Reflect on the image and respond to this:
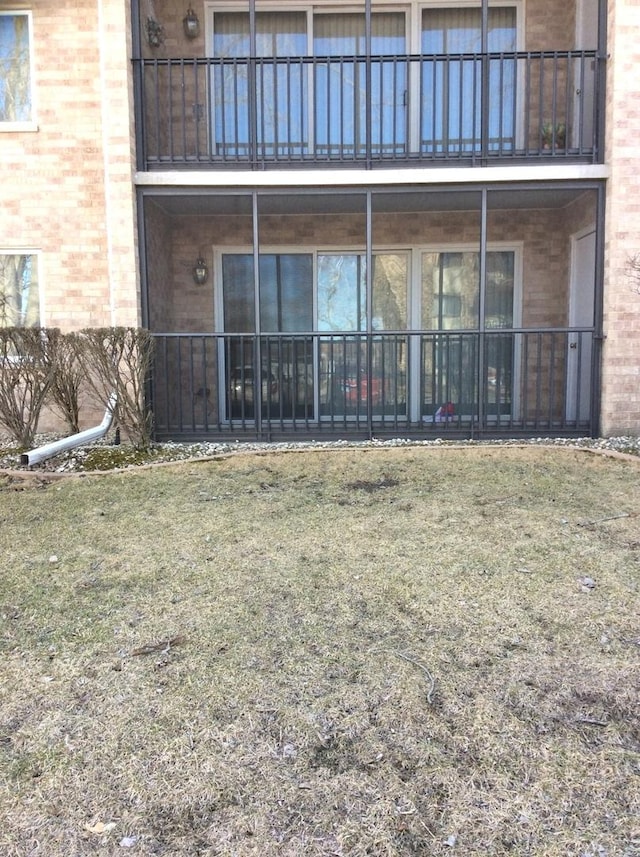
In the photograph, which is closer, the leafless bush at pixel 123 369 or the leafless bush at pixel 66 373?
the leafless bush at pixel 66 373

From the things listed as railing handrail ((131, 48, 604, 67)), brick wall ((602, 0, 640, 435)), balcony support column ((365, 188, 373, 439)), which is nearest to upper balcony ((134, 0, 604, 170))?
railing handrail ((131, 48, 604, 67))

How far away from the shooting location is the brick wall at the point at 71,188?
706 cm

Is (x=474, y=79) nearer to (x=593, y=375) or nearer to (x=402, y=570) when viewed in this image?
(x=593, y=375)

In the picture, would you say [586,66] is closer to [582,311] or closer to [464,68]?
[464,68]

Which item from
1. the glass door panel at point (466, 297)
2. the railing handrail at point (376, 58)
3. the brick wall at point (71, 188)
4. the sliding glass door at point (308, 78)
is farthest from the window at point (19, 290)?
the glass door panel at point (466, 297)

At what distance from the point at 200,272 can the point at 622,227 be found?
17.1 feet

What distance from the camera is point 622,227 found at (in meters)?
6.85

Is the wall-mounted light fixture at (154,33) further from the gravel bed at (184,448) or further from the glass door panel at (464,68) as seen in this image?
the gravel bed at (184,448)

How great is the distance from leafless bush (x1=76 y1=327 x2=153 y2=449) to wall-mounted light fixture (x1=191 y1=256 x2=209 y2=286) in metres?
2.29

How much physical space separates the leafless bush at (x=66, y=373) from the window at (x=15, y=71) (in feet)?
9.33

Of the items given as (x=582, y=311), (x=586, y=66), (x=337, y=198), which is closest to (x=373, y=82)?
(x=337, y=198)

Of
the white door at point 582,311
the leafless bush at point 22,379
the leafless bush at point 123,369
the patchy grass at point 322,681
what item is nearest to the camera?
the patchy grass at point 322,681

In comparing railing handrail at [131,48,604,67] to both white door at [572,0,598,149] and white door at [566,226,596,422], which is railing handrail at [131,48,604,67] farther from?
white door at [566,226,596,422]

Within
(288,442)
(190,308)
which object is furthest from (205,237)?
(288,442)
